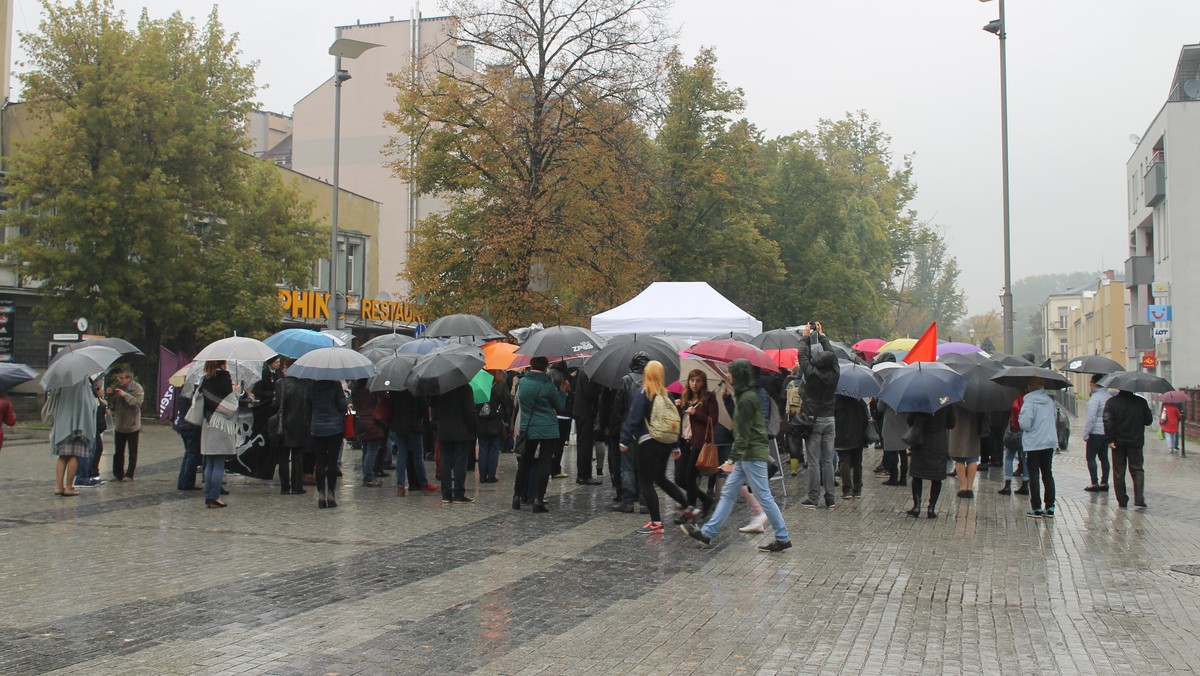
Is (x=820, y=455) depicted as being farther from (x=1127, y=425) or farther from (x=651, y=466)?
(x=1127, y=425)

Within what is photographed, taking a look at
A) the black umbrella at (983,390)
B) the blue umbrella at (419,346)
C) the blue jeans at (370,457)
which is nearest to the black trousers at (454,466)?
the blue jeans at (370,457)

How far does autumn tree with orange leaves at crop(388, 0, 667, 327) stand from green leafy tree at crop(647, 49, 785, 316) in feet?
34.3

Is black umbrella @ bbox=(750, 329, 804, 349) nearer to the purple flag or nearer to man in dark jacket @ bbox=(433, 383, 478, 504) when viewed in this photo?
man in dark jacket @ bbox=(433, 383, 478, 504)

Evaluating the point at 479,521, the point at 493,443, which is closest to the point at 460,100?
the point at 493,443

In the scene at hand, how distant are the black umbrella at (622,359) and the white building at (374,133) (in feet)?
126

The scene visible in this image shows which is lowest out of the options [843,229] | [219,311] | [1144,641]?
[1144,641]

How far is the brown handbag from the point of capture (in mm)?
11203

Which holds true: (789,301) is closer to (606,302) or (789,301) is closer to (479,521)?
(606,302)

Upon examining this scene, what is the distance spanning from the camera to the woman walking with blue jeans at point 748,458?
9.98 m

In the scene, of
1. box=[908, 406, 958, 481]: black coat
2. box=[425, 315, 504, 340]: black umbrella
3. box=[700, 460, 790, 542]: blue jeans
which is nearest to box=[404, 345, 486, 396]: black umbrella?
box=[700, 460, 790, 542]: blue jeans

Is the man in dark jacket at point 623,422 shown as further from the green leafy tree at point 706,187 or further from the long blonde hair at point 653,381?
the green leafy tree at point 706,187

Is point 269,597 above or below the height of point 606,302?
below

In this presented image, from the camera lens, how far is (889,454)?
16562mm

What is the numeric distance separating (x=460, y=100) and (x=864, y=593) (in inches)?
897
